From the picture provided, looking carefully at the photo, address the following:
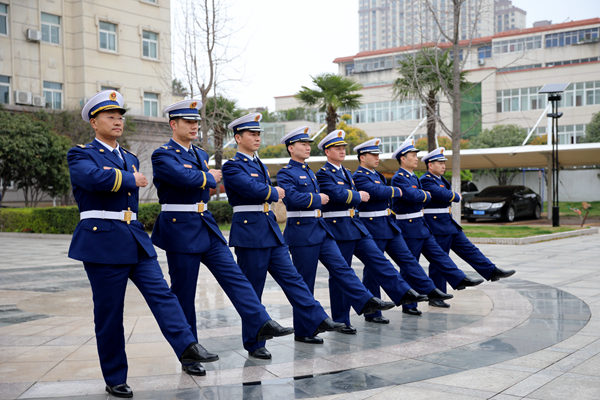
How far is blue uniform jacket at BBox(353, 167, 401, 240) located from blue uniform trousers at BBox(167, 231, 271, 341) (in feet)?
6.94

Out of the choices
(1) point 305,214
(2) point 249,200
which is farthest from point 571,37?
(2) point 249,200

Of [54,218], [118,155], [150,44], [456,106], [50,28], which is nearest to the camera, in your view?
[118,155]

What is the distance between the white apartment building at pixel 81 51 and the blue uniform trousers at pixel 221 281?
21190 mm

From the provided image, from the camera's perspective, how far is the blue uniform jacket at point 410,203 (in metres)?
6.66

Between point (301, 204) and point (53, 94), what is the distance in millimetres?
25925

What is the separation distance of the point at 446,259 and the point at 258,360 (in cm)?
296

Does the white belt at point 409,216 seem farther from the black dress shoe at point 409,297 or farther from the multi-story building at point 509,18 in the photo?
the multi-story building at point 509,18

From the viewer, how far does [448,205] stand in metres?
7.31

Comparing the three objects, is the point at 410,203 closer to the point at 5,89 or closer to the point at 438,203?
the point at 438,203

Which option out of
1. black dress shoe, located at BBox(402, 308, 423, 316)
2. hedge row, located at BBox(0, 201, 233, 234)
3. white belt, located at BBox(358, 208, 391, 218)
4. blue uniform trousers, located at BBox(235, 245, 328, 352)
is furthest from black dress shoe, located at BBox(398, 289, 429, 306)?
hedge row, located at BBox(0, 201, 233, 234)

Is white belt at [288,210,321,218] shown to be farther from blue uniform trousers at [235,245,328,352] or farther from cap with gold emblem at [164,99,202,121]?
cap with gold emblem at [164,99,202,121]

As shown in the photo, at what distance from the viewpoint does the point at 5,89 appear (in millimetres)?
26078

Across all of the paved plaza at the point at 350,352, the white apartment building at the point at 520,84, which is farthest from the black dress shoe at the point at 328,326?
the white apartment building at the point at 520,84

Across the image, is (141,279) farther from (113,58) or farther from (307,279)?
(113,58)
